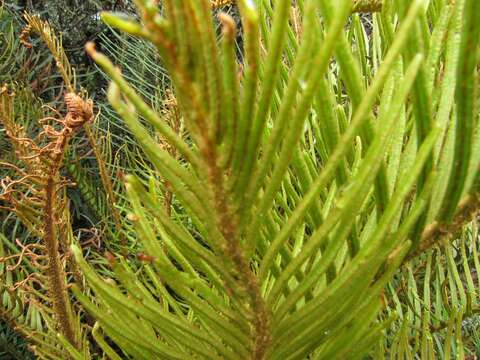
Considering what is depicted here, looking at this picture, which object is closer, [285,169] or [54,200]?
[285,169]

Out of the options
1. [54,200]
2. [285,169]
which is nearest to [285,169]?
[285,169]

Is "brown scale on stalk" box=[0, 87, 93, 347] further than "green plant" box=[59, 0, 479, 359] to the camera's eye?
Yes

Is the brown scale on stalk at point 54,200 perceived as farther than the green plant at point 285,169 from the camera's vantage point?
Yes

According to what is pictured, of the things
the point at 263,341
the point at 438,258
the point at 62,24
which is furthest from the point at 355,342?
the point at 62,24

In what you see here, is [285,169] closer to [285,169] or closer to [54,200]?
[285,169]

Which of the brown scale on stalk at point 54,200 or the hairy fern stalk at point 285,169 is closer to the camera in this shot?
the hairy fern stalk at point 285,169

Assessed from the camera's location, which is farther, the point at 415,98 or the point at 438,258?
the point at 438,258

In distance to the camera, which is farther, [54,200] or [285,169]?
[54,200]

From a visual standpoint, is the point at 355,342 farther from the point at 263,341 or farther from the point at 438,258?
the point at 438,258

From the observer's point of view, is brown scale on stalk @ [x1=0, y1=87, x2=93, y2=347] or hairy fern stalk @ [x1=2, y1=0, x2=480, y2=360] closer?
hairy fern stalk @ [x1=2, y1=0, x2=480, y2=360]

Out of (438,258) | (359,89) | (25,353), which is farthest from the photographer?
(25,353)

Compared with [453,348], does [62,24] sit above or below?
above
